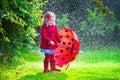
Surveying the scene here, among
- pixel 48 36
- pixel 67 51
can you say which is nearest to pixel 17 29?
pixel 48 36

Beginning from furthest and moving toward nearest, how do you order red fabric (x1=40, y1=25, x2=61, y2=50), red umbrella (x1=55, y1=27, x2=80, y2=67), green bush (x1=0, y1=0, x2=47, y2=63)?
red umbrella (x1=55, y1=27, x2=80, y2=67) < red fabric (x1=40, y1=25, x2=61, y2=50) < green bush (x1=0, y1=0, x2=47, y2=63)

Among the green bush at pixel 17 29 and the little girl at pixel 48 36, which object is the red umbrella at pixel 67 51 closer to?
the little girl at pixel 48 36

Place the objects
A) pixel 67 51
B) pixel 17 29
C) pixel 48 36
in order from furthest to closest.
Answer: pixel 67 51
pixel 48 36
pixel 17 29

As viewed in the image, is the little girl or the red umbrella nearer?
the little girl

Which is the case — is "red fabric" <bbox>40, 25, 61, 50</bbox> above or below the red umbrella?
above

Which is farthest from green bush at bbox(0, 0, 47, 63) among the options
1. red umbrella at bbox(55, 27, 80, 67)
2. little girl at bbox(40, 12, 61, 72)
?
red umbrella at bbox(55, 27, 80, 67)

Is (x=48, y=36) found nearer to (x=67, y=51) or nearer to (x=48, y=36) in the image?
(x=48, y=36)

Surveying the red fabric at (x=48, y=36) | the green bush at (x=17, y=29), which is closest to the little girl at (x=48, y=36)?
the red fabric at (x=48, y=36)

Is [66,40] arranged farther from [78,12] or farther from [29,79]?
[78,12]

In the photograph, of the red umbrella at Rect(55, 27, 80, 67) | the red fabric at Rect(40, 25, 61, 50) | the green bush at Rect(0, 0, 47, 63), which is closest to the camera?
the green bush at Rect(0, 0, 47, 63)

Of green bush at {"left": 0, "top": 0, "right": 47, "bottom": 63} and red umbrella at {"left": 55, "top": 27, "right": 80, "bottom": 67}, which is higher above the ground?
green bush at {"left": 0, "top": 0, "right": 47, "bottom": 63}

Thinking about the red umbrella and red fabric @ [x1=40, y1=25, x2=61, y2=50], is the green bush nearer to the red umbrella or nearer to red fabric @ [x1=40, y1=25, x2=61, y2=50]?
red fabric @ [x1=40, y1=25, x2=61, y2=50]

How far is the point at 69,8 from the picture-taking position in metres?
14.7

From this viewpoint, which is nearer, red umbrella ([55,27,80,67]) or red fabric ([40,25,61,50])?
red fabric ([40,25,61,50])
